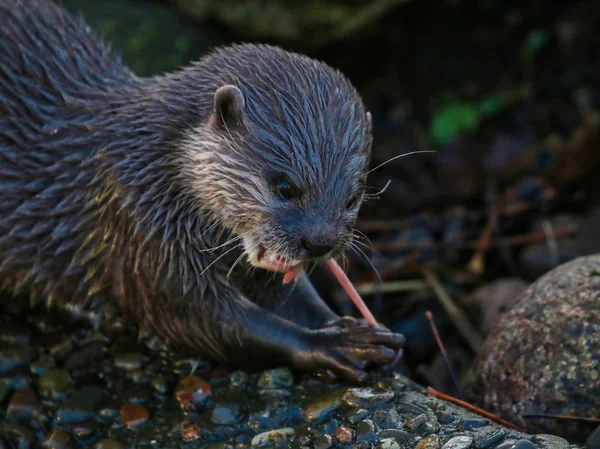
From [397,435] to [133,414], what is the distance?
79 centimetres

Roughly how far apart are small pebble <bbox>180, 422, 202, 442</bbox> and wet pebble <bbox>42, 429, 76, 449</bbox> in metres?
0.32

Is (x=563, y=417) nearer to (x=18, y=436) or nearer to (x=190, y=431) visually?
(x=190, y=431)

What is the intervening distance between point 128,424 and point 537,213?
2263 mm

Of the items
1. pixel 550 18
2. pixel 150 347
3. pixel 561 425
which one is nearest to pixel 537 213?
pixel 550 18

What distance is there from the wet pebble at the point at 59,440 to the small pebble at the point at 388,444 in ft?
2.90

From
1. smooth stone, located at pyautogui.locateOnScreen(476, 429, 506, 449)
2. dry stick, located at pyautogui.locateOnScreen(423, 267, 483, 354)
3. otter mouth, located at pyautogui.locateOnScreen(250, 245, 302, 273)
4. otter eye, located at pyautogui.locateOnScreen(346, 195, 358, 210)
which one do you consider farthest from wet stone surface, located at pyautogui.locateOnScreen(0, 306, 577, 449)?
dry stick, located at pyautogui.locateOnScreen(423, 267, 483, 354)

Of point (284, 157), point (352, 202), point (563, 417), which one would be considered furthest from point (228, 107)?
point (563, 417)

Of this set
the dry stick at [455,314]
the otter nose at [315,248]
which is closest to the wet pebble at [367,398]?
the otter nose at [315,248]

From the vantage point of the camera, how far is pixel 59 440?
2.59 meters

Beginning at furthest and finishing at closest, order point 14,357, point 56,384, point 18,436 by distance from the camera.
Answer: point 14,357 → point 56,384 → point 18,436

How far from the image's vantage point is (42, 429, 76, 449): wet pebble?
8.44ft

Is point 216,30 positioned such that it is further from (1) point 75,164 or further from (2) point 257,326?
(2) point 257,326

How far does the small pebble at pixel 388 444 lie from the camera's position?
7.68 ft

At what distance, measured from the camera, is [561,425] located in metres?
2.54
